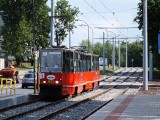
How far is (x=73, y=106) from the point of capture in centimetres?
2347

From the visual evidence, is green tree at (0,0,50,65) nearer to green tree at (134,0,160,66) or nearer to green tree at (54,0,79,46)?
green tree at (54,0,79,46)

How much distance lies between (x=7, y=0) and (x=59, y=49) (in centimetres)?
5370

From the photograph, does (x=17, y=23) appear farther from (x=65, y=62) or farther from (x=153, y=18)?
(x=65, y=62)

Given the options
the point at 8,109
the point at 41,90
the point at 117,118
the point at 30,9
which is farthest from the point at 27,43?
the point at 117,118

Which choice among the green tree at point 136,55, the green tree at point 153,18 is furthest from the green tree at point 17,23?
the green tree at point 136,55

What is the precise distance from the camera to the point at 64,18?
279ft

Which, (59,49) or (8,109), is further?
(59,49)

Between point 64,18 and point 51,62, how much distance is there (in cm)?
5875

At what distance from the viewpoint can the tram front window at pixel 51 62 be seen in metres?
26.6

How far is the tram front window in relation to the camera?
2662cm

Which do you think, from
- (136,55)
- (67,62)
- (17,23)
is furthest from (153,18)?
(136,55)

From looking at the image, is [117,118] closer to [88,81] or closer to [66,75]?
[66,75]

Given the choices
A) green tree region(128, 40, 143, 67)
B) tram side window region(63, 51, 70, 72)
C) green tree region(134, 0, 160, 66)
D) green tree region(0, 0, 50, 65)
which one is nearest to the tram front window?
tram side window region(63, 51, 70, 72)

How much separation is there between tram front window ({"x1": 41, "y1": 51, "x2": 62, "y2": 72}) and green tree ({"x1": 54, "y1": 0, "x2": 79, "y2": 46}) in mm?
55394
